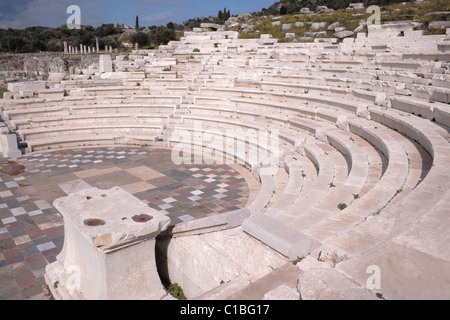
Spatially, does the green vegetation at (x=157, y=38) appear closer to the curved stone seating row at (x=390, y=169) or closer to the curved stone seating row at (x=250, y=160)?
the curved stone seating row at (x=250, y=160)

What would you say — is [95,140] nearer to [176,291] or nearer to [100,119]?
[100,119]

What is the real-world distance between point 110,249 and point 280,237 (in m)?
1.67

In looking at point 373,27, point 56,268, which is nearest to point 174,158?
point 56,268

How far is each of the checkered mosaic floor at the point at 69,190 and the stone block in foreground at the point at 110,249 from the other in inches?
46.6

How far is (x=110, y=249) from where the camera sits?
3324mm

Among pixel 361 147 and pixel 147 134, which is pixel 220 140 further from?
pixel 361 147

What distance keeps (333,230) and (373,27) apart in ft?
53.1

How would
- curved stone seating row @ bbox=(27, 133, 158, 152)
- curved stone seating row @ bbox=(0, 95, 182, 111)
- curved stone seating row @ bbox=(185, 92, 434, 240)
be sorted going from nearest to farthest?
curved stone seating row @ bbox=(185, 92, 434, 240), curved stone seating row @ bbox=(27, 133, 158, 152), curved stone seating row @ bbox=(0, 95, 182, 111)

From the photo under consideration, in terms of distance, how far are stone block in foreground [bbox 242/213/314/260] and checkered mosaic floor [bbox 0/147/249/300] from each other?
3.24 m

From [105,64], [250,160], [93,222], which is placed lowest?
[250,160]

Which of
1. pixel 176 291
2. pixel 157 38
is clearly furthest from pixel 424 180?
pixel 157 38

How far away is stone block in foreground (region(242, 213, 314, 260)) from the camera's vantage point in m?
3.11

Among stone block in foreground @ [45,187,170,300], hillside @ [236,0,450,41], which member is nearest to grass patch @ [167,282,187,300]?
stone block in foreground @ [45,187,170,300]

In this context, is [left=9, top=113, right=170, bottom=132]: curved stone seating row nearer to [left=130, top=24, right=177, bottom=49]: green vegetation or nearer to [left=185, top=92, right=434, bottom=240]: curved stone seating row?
[left=185, top=92, right=434, bottom=240]: curved stone seating row
